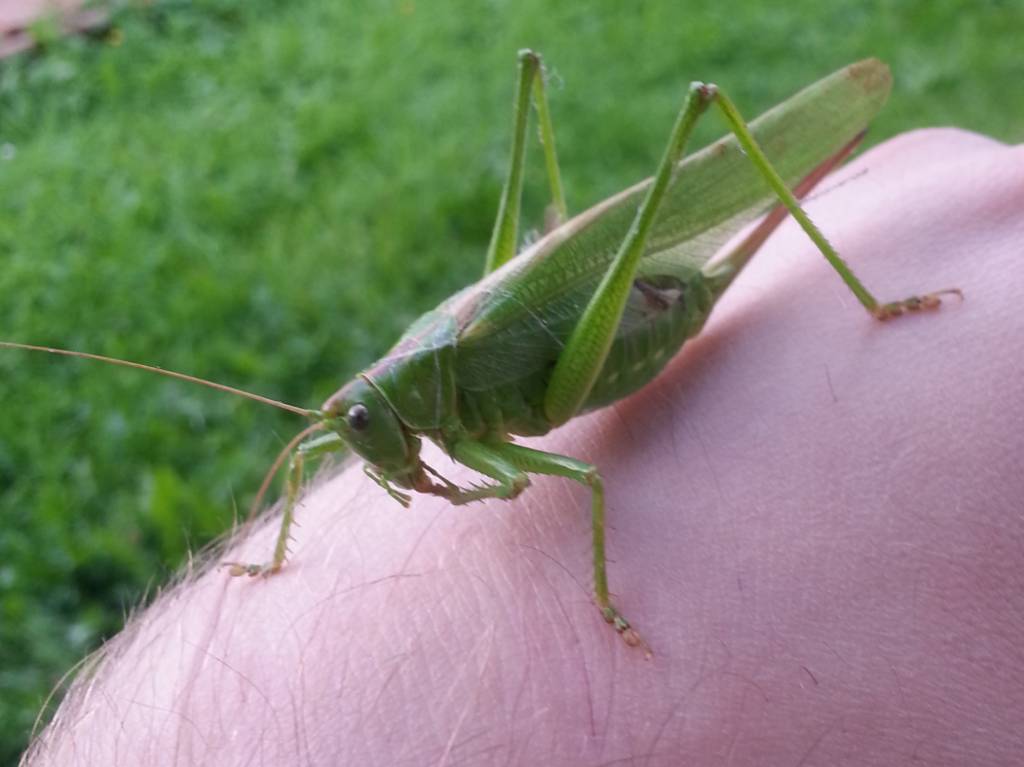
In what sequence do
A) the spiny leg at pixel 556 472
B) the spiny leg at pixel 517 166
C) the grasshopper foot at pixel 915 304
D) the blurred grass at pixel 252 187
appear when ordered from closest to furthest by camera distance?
the spiny leg at pixel 556 472 < the grasshopper foot at pixel 915 304 < the spiny leg at pixel 517 166 < the blurred grass at pixel 252 187

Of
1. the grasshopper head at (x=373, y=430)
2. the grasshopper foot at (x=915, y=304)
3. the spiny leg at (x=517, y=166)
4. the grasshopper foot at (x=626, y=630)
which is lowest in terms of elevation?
the grasshopper foot at (x=626, y=630)

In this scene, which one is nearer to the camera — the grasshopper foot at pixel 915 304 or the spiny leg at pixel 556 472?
the spiny leg at pixel 556 472

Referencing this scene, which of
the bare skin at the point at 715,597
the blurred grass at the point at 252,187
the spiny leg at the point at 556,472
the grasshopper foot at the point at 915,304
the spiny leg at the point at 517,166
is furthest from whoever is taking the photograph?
the blurred grass at the point at 252,187

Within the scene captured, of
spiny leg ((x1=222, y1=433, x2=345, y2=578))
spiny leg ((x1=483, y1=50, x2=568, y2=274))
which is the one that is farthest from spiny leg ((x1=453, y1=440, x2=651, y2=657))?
spiny leg ((x1=483, y1=50, x2=568, y2=274))

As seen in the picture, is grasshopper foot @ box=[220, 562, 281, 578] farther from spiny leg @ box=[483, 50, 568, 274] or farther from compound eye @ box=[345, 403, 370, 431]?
spiny leg @ box=[483, 50, 568, 274]

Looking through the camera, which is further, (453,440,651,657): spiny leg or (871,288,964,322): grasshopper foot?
(871,288,964,322): grasshopper foot

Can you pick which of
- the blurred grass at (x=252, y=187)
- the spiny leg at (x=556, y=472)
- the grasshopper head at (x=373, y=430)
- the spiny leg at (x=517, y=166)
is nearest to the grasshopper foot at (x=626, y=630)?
the spiny leg at (x=556, y=472)

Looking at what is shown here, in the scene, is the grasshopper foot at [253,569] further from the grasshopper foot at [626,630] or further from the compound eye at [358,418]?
the grasshopper foot at [626,630]

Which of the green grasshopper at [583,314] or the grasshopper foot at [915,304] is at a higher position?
the green grasshopper at [583,314]
